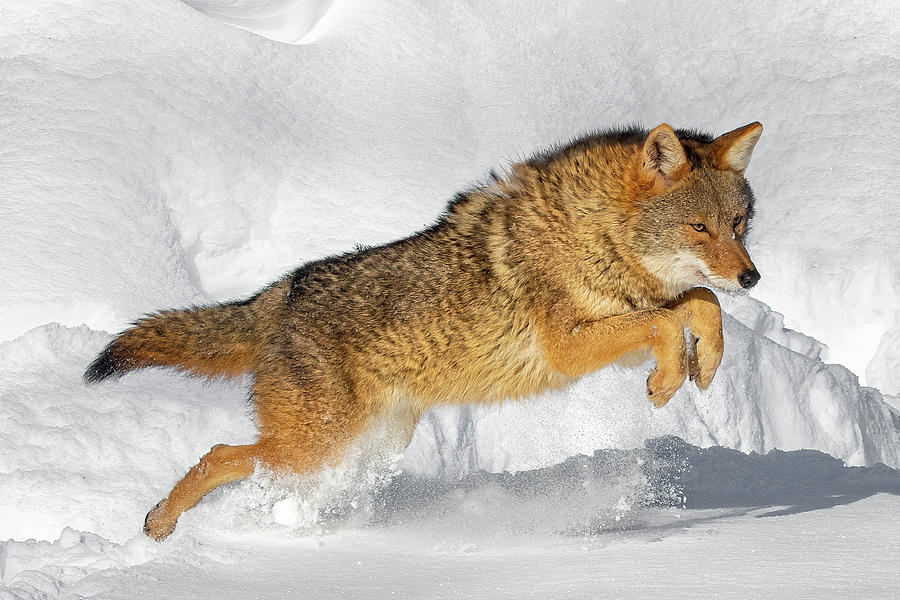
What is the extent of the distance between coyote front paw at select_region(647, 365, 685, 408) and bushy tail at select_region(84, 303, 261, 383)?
6.96 ft

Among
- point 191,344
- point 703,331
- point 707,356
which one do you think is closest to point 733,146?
point 703,331

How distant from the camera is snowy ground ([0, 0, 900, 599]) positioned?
3.76m

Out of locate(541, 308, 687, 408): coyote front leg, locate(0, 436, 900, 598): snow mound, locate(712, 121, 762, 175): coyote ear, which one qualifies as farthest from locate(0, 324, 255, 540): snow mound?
locate(712, 121, 762, 175): coyote ear

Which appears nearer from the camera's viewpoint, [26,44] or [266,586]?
[266,586]

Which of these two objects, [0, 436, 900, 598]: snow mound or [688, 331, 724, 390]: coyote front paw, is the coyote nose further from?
[0, 436, 900, 598]: snow mound

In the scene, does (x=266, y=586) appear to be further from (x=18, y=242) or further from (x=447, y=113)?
(x=447, y=113)

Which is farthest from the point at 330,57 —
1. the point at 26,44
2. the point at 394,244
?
the point at 394,244

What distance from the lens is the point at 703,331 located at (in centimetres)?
450

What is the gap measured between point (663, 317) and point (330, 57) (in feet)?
18.4

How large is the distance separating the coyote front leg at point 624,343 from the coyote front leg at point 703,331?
92 mm

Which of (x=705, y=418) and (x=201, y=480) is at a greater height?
(x=705, y=418)

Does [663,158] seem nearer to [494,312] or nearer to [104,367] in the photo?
[494,312]

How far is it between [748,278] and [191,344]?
288 cm

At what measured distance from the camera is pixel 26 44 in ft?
27.2
